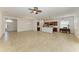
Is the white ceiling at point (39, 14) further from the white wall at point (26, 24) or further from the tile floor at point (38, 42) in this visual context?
the tile floor at point (38, 42)

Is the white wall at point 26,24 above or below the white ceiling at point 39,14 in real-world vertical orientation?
below

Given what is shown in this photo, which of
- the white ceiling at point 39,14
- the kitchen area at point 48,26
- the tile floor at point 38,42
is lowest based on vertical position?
the tile floor at point 38,42

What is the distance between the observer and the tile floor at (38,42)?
1.20 m

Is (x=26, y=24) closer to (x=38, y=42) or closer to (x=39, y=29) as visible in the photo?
(x=39, y=29)

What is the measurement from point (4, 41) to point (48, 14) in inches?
25.8

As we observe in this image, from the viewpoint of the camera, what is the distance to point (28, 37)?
1.27 m

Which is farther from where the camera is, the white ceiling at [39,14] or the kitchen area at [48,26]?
the kitchen area at [48,26]

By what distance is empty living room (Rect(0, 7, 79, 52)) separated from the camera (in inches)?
46.9

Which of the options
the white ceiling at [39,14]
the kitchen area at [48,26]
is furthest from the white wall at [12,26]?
the kitchen area at [48,26]

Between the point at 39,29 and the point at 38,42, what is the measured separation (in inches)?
6.9
